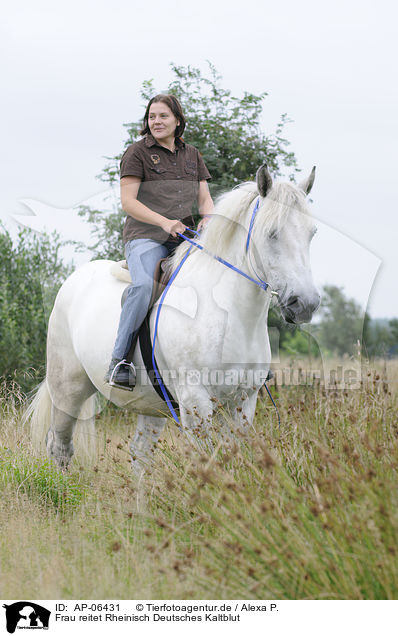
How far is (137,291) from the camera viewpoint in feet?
15.4

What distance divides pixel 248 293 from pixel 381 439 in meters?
1.30

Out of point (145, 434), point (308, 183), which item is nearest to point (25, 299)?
point (145, 434)

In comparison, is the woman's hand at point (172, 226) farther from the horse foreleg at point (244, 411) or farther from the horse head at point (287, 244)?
the horse foreleg at point (244, 411)

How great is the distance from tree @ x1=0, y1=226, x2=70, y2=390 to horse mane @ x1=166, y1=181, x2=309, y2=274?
13.8 ft

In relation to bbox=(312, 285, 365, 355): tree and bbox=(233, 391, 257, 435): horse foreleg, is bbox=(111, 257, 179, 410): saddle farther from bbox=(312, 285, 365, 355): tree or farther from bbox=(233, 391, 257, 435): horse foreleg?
bbox=(312, 285, 365, 355): tree

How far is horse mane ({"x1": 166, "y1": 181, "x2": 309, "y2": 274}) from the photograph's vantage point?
392cm

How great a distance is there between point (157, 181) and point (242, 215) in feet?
3.23

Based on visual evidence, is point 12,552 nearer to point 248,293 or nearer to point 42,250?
point 248,293

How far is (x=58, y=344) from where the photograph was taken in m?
6.16

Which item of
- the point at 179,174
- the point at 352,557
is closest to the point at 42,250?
the point at 179,174

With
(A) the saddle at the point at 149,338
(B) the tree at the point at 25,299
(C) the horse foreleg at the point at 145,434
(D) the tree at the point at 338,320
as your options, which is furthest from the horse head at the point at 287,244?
(B) the tree at the point at 25,299

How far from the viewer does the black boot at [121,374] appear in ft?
15.7
